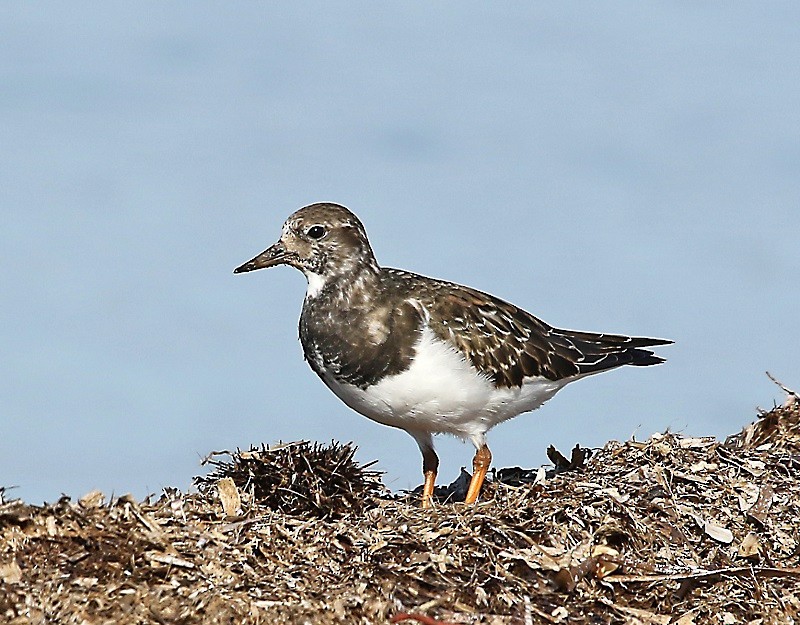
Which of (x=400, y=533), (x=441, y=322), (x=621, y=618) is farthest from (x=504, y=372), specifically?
(x=621, y=618)

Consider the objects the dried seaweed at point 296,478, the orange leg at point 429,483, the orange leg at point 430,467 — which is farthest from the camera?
the orange leg at point 430,467

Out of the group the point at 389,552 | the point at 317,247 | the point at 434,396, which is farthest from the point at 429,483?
the point at 389,552

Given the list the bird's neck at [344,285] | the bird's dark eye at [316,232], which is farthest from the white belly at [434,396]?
the bird's dark eye at [316,232]

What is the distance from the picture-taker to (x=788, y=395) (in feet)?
32.9

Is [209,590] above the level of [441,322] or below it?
below

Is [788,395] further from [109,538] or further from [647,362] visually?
[109,538]

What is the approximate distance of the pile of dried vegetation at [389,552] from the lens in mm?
6285

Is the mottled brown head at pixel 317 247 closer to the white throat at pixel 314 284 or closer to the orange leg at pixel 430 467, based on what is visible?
the white throat at pixel 314 284

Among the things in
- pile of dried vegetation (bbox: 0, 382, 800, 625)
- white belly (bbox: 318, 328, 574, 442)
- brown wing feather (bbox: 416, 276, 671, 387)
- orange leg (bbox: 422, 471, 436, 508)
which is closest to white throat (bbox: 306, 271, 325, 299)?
white belly (bbox: 318, 328, 574, 442)

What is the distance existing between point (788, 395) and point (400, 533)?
422 cm

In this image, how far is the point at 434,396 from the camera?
8445 mm

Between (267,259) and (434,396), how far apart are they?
152cm

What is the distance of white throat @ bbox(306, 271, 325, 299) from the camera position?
8766 mm

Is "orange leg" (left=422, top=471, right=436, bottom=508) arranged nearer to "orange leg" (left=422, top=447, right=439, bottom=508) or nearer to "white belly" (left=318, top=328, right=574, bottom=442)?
"orange leg" (left=422, top=447, right=439, bottom=508)
